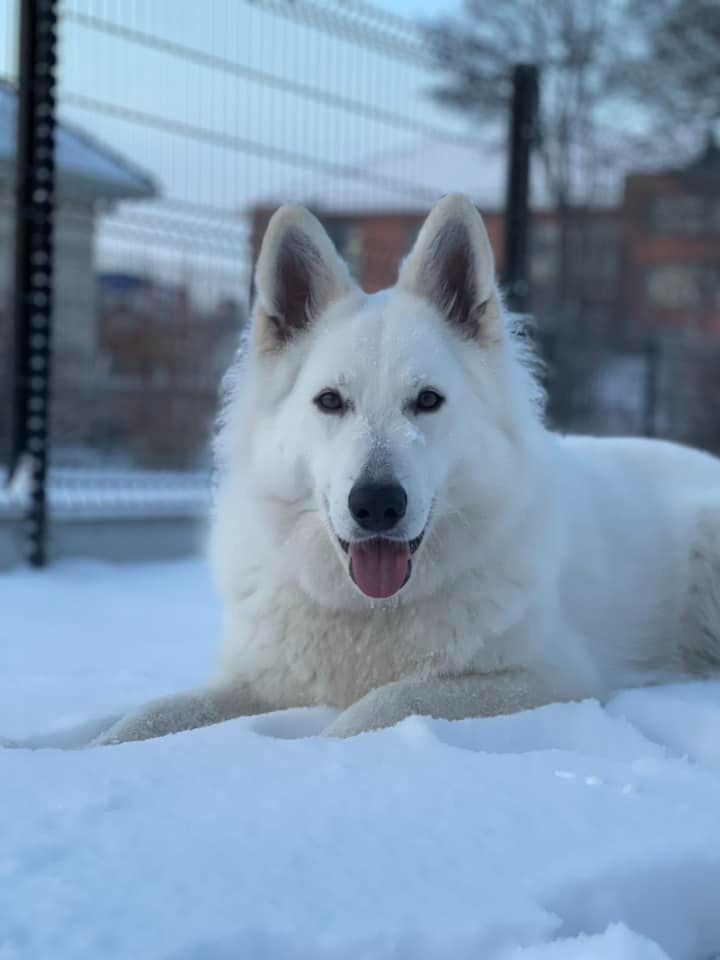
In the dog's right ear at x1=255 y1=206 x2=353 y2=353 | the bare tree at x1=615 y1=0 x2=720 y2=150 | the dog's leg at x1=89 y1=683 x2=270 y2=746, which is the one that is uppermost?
the bare tree at x1=615 y1=0 x2=720 y2=150

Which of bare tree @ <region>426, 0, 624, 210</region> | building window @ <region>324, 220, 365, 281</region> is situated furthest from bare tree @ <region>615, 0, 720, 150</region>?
building window @ <region>324, 220, 365, 281</region>

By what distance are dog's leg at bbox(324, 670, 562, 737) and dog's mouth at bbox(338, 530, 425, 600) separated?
0.24 metres

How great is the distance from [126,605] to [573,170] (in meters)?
8.20

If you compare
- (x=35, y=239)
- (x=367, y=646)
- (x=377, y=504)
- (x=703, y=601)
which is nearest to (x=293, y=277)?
(x=377, y=504)

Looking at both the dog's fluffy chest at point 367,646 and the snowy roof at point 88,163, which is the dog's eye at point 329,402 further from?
the snowy roof at point 88,163

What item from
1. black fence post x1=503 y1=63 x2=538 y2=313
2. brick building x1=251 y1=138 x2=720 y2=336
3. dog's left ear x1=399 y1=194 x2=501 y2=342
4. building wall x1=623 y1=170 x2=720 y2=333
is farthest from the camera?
building wall x1=623 y1=170 x2=720 y2=333

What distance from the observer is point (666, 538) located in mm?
3363

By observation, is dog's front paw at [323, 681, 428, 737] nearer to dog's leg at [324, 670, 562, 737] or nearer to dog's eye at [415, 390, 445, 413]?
dog's leg at [324, 670, 562, 737]

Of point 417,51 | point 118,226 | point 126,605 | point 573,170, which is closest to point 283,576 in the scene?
point 126,605

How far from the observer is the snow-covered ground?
4.51 ft

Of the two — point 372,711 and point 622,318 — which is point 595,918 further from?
point 622,318

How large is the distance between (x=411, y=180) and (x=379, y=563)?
443 cm

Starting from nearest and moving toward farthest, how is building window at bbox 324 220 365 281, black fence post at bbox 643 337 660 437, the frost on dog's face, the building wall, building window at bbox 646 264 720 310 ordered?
1. the frost on dog's face
2. building window at bbox 324 220 365 281
3. black fence post at bbox 643 337 660 437
4. the building wall
5. building window at bbox 646 264 720 310

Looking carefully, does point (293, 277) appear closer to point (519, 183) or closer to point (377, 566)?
point (377, 566)
